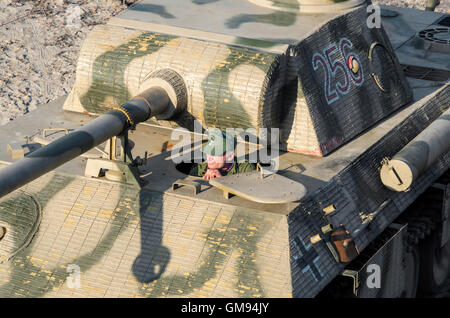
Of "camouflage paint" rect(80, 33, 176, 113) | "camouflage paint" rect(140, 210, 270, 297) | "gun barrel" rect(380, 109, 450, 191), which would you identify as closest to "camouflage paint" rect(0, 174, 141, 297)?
"camouflage paint" rect(140, 210, 270, 297)

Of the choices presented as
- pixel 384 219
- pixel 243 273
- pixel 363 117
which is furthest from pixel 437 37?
pixel 243 273

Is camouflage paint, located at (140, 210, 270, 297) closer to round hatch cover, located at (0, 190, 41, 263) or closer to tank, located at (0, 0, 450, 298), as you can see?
tank, located at (0, 0, 450, 298)

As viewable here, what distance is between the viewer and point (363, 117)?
54.5 feet

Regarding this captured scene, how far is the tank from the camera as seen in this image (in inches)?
534

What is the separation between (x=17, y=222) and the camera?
14.4 metres

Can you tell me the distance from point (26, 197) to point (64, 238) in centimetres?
97

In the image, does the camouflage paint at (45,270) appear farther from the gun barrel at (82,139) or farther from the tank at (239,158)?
the gun barrel at (82,139)

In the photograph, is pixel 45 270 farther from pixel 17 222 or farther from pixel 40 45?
pixel 40 45

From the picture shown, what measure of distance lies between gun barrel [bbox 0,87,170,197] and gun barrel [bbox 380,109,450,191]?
3456 millimetres

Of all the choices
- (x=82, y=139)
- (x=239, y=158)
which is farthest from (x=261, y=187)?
(x=82, y=139)

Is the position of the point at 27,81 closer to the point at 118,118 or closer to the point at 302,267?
the point at 118,118

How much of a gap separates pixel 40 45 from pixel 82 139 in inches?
602

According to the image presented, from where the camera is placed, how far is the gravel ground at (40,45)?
25375 mm

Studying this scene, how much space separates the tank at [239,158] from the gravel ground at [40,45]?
817 centimetres
